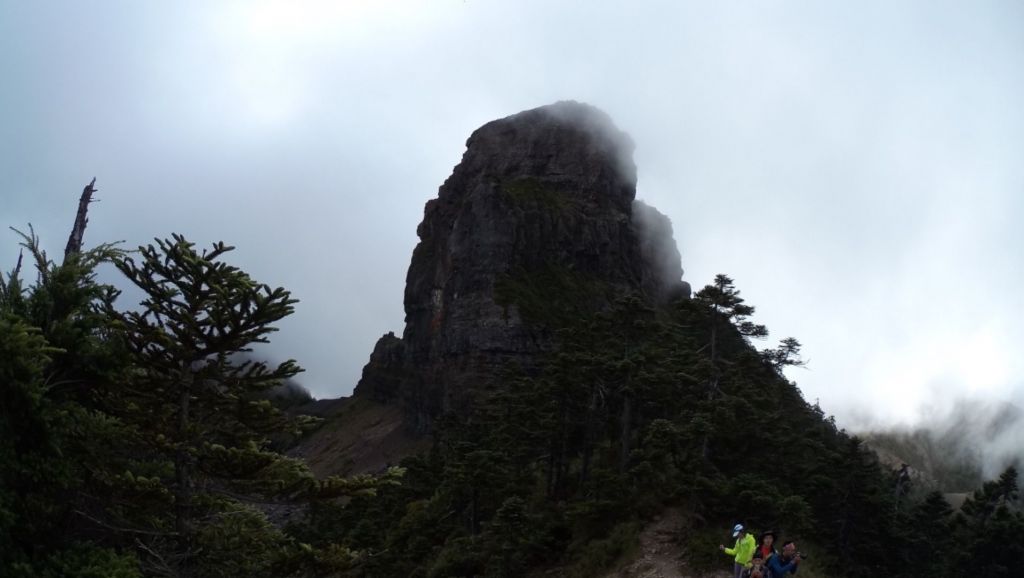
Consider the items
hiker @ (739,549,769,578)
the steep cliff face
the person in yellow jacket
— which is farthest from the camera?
the steep cliff face

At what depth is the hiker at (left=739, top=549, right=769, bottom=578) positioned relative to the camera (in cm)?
1205

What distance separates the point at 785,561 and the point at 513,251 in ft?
250

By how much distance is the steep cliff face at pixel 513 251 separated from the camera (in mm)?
81688

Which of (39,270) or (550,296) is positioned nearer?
(39,270)

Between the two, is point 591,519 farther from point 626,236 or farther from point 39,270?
point 626,236

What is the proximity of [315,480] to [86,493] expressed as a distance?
3782mm

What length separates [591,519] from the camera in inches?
1057

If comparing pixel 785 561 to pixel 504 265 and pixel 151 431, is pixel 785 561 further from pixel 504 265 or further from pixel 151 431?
pixel 504 265

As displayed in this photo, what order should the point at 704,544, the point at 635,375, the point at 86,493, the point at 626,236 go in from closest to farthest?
the point at 86,493 < the point at 704,544 < the point at 635,375 < the point at 626,236

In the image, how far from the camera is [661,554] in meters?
23.6

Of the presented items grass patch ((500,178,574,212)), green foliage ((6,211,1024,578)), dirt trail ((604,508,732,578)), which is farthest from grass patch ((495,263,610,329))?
dirt trail ((604,508,732,578))

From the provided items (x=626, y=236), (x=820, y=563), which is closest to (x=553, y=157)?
(x=626, y=236)

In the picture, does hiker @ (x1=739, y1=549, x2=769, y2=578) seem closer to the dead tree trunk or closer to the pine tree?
the pine tree

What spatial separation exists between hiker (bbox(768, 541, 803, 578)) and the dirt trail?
10082 millimetres
